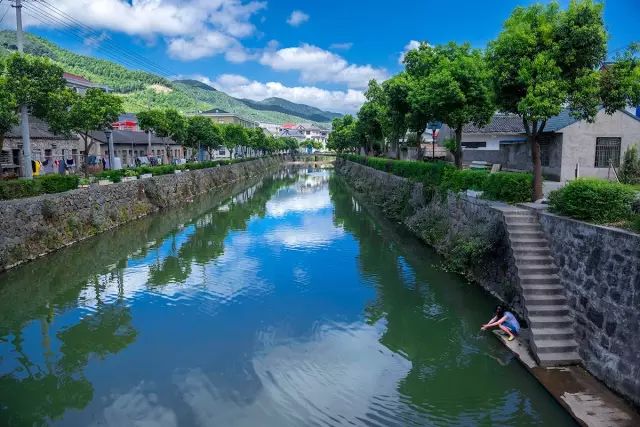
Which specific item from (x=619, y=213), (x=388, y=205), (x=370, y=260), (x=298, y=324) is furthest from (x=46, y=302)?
(x=388, y=205)

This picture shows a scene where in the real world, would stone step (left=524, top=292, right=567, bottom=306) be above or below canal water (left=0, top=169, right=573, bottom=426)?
above

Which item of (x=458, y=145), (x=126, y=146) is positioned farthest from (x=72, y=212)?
(x=126, y=146)

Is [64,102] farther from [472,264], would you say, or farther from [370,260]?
[472,264]

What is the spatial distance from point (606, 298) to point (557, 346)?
146 cm

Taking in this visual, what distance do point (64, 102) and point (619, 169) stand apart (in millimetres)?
27604

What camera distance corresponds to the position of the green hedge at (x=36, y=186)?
62.7 feet

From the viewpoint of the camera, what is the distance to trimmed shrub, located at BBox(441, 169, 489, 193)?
59.4 feet

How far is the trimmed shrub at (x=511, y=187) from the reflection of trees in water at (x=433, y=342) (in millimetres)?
3336

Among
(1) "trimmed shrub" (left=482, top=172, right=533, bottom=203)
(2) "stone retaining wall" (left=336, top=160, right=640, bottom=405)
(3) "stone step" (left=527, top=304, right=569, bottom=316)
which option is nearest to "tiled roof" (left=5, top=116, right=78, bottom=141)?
(1) "trimmed shrub" (left=482, top=172, right=533, bottom=203)

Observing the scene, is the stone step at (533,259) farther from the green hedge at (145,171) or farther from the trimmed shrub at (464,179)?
the green hedge at (145,171)

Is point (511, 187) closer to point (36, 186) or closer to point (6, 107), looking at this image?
point (36, 186)

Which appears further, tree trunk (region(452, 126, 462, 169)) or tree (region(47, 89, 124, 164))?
tree (region(47, 89, 124, 164))

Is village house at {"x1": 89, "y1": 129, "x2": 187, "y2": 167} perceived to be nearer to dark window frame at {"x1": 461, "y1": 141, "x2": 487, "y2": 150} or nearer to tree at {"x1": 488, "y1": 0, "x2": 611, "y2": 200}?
dark window frame at {"x1": 461, "y1": 141, "x2": 487, "y2": 150}

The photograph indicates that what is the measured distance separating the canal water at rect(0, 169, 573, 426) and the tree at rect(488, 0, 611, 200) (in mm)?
6082
